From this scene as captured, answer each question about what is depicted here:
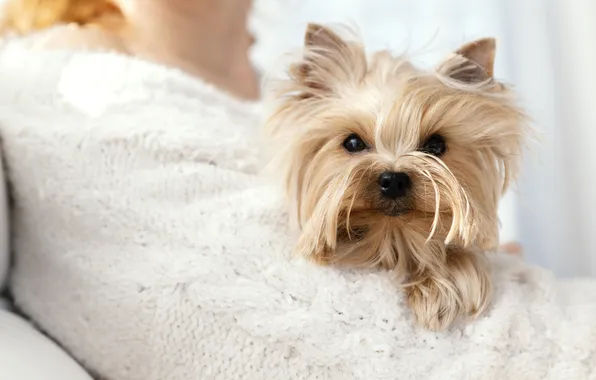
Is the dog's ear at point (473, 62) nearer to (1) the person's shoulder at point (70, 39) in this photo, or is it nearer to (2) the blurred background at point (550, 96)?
(1) the person's shoulder at point (70, 39)

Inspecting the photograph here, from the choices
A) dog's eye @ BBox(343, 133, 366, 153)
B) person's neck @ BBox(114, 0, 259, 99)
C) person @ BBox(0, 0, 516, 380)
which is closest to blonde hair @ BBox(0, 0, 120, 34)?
person @ BBox(0, 0, 516, 380)

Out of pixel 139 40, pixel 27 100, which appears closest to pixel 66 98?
pixel 27 100

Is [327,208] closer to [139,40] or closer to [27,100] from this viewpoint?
[27,100]

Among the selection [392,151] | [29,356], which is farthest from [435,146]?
[29,356]

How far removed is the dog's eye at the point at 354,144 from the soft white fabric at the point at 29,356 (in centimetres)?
52

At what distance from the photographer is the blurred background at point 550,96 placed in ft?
6.58

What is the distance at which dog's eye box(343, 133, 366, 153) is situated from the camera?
1.04m

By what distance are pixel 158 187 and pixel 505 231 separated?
4.10ft

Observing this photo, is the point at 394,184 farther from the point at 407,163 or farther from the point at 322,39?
the point at 322,39

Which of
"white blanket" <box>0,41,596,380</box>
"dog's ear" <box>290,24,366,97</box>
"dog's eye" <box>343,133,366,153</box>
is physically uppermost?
"dog's ear" <box>290,24,366,97</box>

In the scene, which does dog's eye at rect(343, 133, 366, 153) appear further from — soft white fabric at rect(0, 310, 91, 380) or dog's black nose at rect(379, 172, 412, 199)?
soft white fabric at rect(0, 310, 91, 380)

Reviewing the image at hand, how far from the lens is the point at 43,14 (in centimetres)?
146

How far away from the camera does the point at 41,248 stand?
108cm

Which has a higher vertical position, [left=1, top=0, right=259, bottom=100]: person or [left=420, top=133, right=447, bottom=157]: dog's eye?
[left=420, top=133, right=447, bottom=157]: dog's eye
